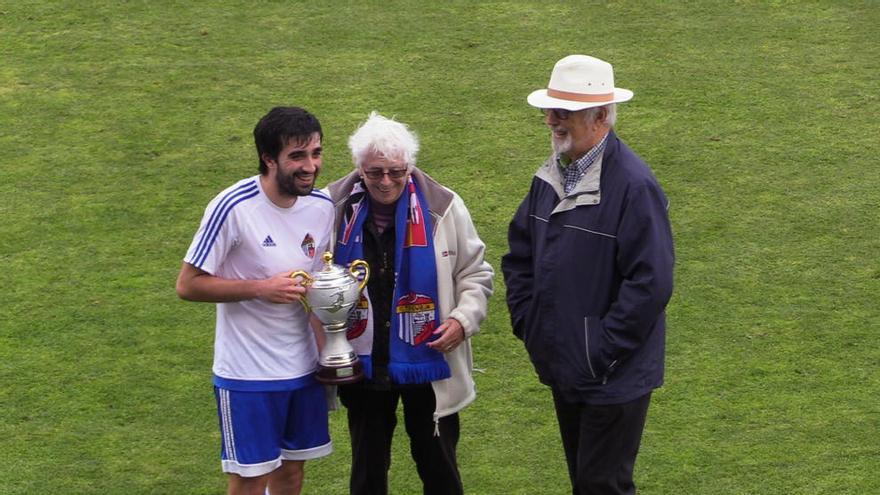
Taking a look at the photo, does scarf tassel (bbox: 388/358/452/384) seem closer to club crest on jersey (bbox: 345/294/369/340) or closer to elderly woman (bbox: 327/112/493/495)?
elderly woman (bbox: 327/112/493/495)

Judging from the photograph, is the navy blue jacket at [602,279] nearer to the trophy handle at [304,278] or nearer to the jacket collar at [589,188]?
the jacket collar at [589,188]

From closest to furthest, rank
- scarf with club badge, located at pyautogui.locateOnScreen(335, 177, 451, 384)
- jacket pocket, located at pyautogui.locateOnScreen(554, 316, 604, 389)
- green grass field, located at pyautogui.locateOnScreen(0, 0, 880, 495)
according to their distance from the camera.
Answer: jacket pocket, located at pyautogui.locateOnScreen(554, 316, 604, 389)
scarf with club badge, located at pyautogui.locateOnScreen(335, 177, 451, 384)
green grass field, located at pyautogui.locateOnScreen(0, 0, 880, 495)

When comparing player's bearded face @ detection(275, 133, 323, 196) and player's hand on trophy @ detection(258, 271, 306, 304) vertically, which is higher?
player's bearded face @ detection(275, 133, 323, 196)

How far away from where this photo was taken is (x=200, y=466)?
6242mm

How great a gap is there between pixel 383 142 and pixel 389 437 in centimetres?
118

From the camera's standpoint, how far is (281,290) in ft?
15.9

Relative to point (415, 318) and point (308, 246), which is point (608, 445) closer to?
point (415, 318)

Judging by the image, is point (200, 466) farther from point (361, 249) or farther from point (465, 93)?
point (465, 93)

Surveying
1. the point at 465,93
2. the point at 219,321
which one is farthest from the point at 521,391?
the point at 465,93

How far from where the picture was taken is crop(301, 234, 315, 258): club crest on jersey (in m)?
5.02

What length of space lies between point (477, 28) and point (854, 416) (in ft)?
17.5

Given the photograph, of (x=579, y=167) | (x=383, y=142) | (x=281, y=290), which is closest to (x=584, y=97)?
(x=579, y=167)

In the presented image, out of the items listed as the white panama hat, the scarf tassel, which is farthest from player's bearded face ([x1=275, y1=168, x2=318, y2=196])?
the white panama hat

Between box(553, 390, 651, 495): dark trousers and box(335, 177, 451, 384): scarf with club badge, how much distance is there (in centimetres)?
61
